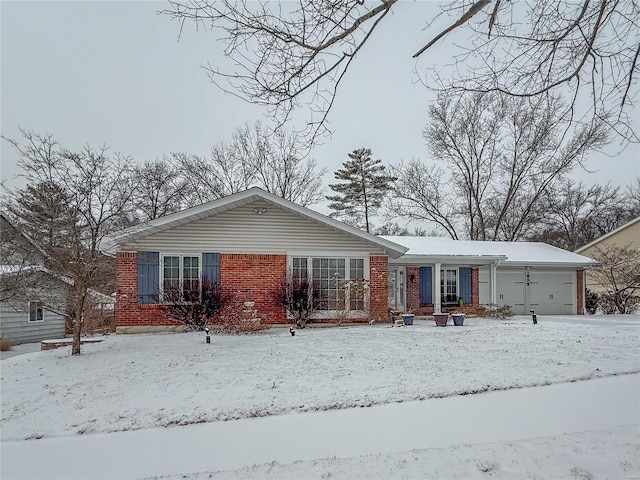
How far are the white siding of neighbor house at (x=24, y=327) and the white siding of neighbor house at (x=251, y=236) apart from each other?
234 inches

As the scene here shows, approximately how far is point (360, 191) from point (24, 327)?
70.5 ft

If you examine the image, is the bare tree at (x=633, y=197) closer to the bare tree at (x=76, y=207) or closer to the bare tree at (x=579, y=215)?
the bare tree at (x=579, y=215)

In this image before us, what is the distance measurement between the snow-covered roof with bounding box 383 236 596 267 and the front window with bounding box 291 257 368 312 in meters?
3.23

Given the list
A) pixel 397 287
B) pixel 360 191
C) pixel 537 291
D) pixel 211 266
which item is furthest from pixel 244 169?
pixel 537 291

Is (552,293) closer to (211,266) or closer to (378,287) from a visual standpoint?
(378,287)

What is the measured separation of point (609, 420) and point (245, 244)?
33.2 feet

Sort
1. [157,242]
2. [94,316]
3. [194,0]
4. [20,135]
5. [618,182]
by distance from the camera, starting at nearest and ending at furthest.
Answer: [194,0], [20,135], [157,242], [94,316], [618,182]

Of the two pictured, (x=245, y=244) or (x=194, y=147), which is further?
(x=194, y=147)

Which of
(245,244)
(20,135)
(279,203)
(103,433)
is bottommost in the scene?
(103,433)

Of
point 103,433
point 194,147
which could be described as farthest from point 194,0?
point 194,147

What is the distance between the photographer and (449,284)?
59.5ft

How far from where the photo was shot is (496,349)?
9094 millimetres

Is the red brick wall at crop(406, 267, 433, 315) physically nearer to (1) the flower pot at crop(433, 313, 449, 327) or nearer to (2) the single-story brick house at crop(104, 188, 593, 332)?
(2) the single-story brick house at crop(104, 188, 593, 332)

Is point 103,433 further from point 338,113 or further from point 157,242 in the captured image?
point 157,242
